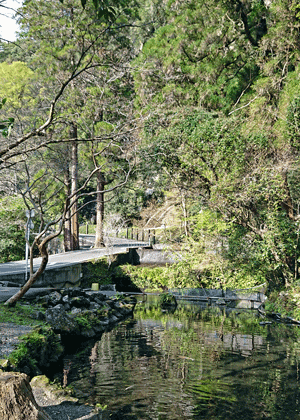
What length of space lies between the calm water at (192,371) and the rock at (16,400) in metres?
2.64

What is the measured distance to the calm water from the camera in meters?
7.58

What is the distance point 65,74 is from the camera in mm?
19422

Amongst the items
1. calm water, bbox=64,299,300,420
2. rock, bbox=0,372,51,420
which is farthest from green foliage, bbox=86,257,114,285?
rock, bbox=0,372,51,420

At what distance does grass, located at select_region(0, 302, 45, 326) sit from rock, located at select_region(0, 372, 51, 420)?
250 inches

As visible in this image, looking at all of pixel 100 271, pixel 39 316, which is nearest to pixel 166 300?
pixel 100 271

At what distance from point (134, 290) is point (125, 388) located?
659 inches

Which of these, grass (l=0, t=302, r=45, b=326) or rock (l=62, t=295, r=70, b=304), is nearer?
grass (l=0, t=302, r=45, b=326)

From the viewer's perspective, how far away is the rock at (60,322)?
11.7 meters

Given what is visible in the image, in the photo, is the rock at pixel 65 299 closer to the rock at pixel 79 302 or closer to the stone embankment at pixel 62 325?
the stone embankment at pixel 62 325

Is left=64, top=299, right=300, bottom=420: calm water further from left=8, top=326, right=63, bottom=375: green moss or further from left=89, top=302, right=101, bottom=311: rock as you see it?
left=89, top=302, right=101, bottom=311: rock

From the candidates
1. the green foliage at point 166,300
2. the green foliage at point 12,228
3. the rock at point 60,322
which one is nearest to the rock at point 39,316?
the rock at point 60,322

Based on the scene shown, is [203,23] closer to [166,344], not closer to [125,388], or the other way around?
[166,344]

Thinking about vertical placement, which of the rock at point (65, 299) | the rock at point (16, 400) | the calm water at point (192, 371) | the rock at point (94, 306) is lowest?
the calm water at point (192, 371)

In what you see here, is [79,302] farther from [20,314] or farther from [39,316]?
[20,314]
